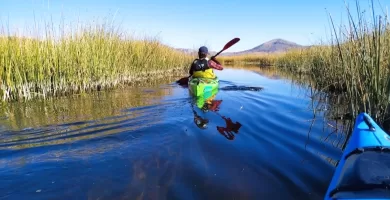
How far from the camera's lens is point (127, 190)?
120 inches

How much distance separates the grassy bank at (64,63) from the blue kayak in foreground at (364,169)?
23.6 ft

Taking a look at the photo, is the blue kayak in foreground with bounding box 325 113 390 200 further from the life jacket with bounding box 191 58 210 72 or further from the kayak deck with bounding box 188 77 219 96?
the life jacket with bounding box 191 58 210 72

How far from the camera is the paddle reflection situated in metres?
5.37

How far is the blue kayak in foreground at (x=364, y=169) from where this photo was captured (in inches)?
80.5

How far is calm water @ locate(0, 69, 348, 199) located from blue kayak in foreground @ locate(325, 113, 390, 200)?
28.8 inches

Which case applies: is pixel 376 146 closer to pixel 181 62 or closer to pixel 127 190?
pixel 127 190

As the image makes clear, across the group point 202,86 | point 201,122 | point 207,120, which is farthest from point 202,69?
point 201,122

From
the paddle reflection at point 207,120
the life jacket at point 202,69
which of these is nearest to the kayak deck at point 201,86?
the paddle reflection at point 207,120

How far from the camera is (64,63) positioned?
846 centimetres

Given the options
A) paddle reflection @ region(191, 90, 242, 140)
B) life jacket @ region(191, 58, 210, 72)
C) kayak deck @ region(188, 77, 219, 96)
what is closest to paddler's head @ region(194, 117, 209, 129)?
paddle reflection @ region(191, 90, 242, 140)

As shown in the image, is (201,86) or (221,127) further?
(201,86)

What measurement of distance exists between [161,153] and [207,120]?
7.08ft

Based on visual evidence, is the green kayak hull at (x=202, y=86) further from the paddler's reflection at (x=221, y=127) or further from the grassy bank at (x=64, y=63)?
the grassy bank at (x=64, y=63)

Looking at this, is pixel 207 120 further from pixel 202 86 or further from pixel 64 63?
pixel 64 63
